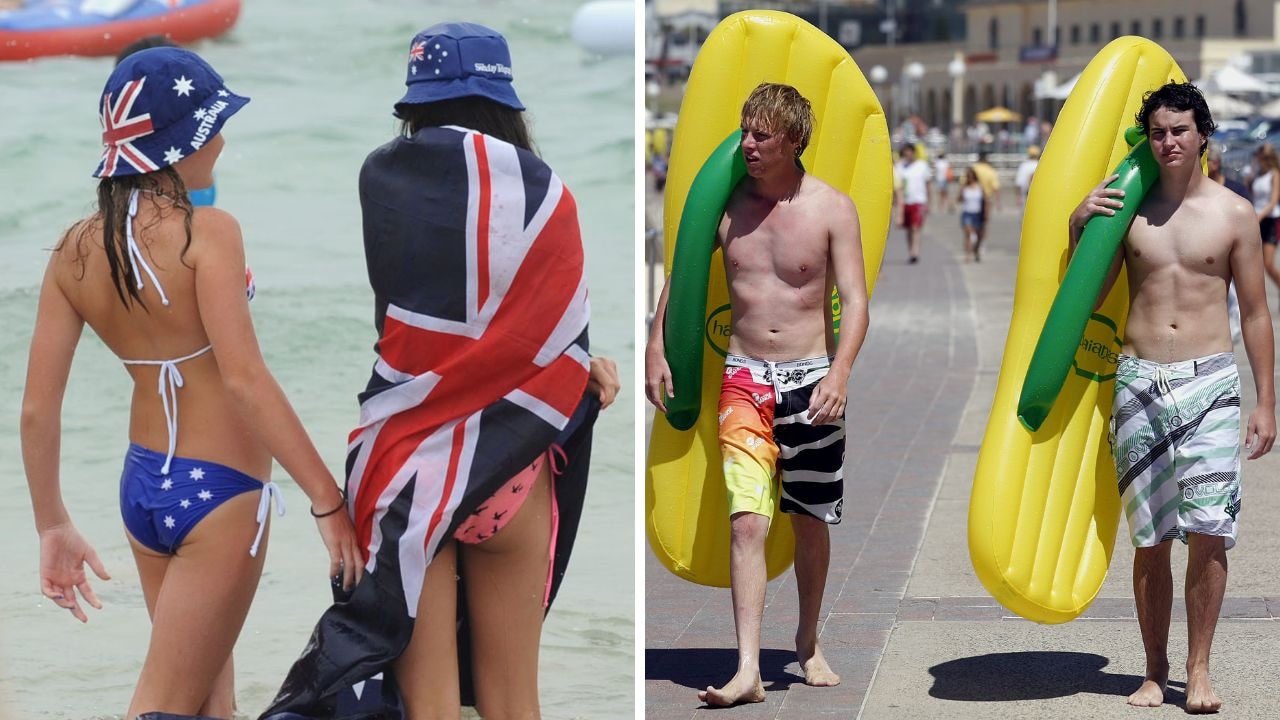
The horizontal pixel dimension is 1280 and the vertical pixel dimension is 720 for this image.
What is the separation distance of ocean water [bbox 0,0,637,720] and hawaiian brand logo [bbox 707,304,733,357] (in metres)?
0.71

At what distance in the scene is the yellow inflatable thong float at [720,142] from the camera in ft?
16.3

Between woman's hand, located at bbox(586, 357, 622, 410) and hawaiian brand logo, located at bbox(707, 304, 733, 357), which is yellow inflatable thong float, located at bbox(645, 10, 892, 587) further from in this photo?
woman's hand, located at bbox(586, 357, 622, 410)

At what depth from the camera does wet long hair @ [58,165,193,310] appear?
3154 millimetres

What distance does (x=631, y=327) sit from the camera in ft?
23.2

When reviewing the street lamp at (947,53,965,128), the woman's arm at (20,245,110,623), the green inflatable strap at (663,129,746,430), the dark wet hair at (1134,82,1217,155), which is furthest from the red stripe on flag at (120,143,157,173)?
the street lamp at (947,53,965,128)

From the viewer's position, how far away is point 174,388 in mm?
3227

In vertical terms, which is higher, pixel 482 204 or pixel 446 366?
pixel 482 204

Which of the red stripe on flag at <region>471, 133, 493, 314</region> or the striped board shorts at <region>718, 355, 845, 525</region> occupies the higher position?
the red stripe on flag at <region>471, 133, 493, 314</region>

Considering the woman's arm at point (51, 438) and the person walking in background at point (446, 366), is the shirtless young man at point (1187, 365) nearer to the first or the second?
the person walking in background at point (446, 366)

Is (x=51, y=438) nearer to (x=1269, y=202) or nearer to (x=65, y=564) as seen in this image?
(x=65, y=564)

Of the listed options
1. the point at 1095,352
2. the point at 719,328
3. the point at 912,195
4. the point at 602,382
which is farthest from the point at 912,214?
the point at 602,382

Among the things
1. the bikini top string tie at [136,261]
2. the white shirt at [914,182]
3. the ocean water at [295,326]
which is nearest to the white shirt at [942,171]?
the white shirt at [914,182]

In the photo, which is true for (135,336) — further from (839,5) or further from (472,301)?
(839,5)

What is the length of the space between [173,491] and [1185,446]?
2782 mm
